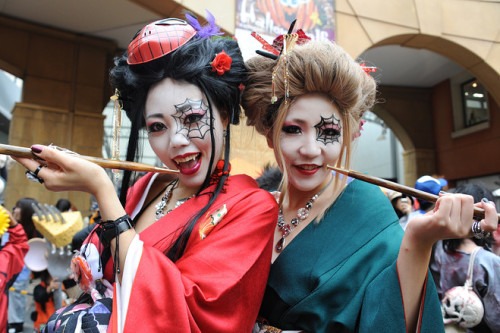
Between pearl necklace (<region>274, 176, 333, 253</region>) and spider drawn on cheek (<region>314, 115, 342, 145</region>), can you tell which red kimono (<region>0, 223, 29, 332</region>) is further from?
spider drawn on cheek (<region>314, 115, 342, 145</region>)

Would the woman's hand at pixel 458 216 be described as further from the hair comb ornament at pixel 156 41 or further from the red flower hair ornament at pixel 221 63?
the hair comb ornament at pixel 156 41

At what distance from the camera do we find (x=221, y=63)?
1499mm

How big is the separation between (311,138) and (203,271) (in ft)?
2.07

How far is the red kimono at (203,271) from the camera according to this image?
3.74 feet

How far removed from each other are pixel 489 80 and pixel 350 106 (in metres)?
7.06

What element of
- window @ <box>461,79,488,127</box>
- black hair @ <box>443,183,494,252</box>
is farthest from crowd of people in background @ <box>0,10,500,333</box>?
window @ <box>461,79,488,127</box>

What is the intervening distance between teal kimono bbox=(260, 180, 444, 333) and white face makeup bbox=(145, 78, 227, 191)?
462 mm

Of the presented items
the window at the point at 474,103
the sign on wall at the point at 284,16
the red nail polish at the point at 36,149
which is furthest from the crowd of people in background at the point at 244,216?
the window at the point at 474,103

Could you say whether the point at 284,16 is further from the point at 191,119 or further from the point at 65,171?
the point at 65,171

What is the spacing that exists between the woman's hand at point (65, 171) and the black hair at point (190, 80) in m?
0.31

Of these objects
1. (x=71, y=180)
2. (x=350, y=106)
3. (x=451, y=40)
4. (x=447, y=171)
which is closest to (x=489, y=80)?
(x=451, y=40)

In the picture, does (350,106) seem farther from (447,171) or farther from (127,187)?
(447,171)

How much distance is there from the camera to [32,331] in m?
5.12

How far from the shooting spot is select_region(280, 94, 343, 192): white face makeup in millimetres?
1562
